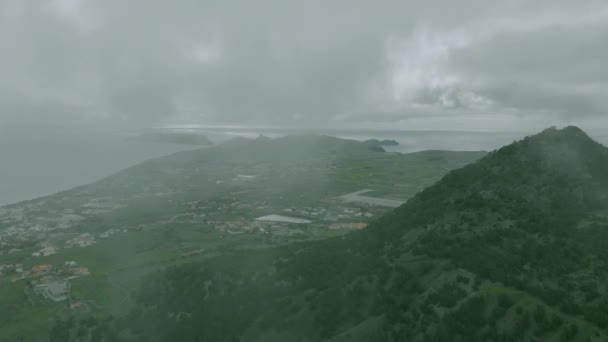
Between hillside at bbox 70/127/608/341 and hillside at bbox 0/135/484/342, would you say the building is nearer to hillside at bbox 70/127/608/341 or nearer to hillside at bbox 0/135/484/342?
hillside at bbox 0/135/484/342

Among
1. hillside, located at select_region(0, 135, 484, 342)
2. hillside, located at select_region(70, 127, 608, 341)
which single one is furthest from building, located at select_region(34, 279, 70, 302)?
hillside, located at select_region(70, 127, 608, 341)

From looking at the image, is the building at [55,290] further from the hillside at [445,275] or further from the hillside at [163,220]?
the hillside at [445,275]

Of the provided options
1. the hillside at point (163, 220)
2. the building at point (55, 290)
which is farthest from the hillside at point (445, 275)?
the hillside at point (163, 220)

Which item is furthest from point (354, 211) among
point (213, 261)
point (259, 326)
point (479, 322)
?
point (479, 322)

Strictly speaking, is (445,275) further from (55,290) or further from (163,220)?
(163,220)

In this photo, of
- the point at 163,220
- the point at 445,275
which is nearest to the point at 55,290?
the point at 163,220

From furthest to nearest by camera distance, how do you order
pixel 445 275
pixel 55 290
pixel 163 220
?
pixel 163 220 < pixel 55 290 < pixel 445 275

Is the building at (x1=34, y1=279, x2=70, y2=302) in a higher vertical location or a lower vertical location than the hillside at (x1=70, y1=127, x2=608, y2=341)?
lower
